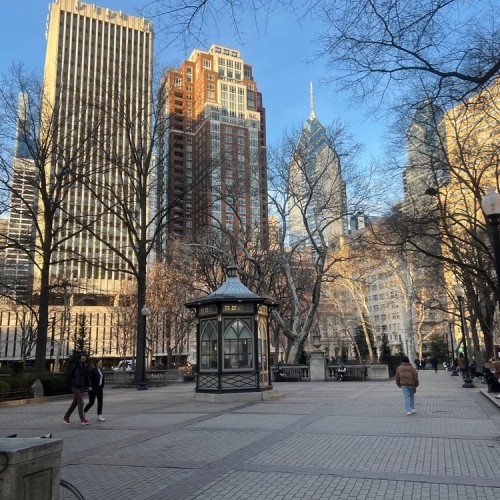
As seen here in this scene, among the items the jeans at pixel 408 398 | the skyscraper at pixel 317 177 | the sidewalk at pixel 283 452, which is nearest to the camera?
the sidewalk at pixel 283 452

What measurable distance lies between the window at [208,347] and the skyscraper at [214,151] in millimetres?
9859

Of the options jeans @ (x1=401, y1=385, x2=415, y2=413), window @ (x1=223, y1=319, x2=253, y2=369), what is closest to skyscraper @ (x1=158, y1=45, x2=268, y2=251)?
window @ (x1=223, y1=319, x2=253, y2=369)

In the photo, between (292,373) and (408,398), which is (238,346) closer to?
(408,398)

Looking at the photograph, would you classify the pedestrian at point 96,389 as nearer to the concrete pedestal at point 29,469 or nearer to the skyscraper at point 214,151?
the skyscraper at point 214,151

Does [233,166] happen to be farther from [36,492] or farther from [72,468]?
[36,492]

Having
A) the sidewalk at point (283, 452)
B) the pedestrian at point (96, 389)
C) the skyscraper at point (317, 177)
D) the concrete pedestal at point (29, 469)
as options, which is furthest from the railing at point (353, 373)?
the concrete pedestal at point (29, 469)

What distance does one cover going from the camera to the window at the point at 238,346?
18.2 m

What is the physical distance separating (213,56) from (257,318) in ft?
346

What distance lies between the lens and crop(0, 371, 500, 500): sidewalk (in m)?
6.05

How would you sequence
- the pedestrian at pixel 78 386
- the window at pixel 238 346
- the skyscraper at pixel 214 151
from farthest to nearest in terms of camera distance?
the skyscraper at pixel 214 151 < the window at pixel 238 346 < the pedestrian at pixel 78 386

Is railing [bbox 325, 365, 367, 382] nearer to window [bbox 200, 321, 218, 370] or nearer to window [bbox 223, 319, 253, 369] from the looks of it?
window [bbox 223, 319, 253, 369]

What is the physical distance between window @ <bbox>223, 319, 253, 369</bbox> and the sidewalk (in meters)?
3.58

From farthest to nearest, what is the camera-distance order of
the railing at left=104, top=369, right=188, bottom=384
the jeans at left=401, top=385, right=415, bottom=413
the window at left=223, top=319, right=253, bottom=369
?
1. the railing at left=104, top=369, right=188, bottom=384
2. the window at left=223, top=319, right=253, bottom=369
3. the jeans at left=401, top=385, right=415, bottom=413

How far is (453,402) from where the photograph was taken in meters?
16.6
